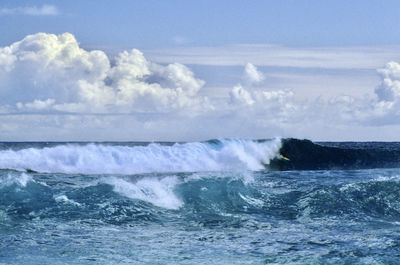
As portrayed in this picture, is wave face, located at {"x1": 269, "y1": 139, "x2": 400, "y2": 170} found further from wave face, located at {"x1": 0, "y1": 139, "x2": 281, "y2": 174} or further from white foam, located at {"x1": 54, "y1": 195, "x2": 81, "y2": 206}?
white foam, located at {"x1": 54, "y1": 195, "x2": 81, "y2": 206}

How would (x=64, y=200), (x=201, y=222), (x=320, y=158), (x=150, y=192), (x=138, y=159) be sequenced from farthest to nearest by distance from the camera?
(x=320, y=158)
(x=138, y=159)
(x=150, y=192)
(x=64, y=200)
(x=201, y=222)

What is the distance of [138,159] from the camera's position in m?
27.1

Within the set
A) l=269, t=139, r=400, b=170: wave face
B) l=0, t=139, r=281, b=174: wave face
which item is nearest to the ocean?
l=0, t=139, r=281, b=174: wave face

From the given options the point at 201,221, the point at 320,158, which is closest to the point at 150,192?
the point at 201,221

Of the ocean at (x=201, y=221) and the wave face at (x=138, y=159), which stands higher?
the wave face at (x=138, y=159)

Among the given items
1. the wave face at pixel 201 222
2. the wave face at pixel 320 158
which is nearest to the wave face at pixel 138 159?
the wave face at pixel 320 158

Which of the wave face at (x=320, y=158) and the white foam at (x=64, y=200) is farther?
the wave face at (x=320, y=158)

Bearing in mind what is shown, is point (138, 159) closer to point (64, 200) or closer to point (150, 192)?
point (150, 192)

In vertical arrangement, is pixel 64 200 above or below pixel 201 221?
above

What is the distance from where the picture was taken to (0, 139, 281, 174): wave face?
2617 centimetres

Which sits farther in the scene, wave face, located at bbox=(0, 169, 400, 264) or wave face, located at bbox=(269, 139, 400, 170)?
wave face, located at bbox=(269, 139, 400, 170)

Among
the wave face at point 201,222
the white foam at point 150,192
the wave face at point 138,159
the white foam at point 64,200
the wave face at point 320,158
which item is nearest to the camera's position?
the wave face at point 201,222

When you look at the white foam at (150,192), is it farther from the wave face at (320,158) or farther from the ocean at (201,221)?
the wave face at (320,158)

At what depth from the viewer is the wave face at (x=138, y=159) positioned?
85.9 ft
